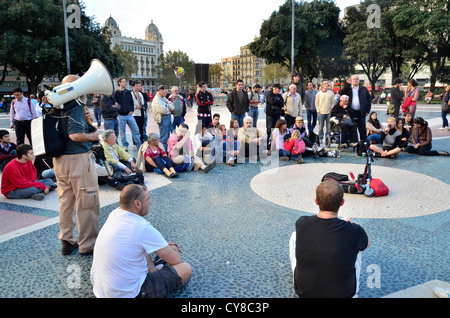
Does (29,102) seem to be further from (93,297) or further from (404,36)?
(404,36)

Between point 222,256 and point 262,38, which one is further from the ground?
point 262,38

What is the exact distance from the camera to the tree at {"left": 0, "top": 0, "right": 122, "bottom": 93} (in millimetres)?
29156

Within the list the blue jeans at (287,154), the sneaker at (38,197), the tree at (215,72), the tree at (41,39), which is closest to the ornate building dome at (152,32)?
the tree at (215,72)

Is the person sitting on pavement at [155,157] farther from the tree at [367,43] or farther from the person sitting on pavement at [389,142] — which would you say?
the tree at [367,43]

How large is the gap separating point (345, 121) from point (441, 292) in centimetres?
738

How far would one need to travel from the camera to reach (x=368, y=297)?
2955mm

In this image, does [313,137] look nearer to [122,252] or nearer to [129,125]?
[129,125]

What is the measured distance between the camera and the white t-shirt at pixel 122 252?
2.63 meters

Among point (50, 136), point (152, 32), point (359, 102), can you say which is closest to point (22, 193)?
point (50, 136)

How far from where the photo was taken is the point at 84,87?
3559 mm

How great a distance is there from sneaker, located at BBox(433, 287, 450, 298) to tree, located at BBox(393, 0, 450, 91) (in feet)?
108

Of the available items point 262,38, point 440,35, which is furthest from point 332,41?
point 440,35
